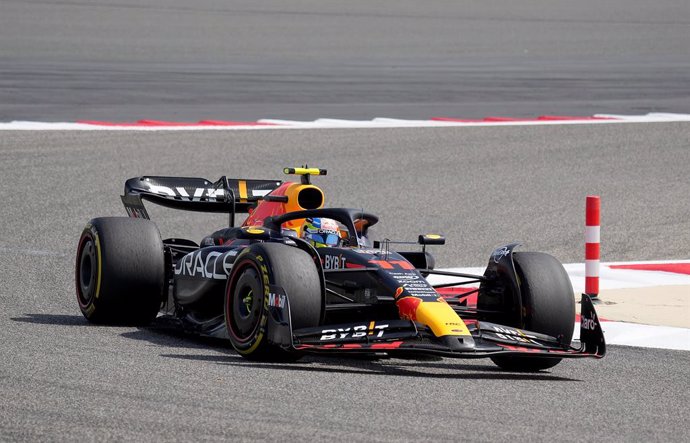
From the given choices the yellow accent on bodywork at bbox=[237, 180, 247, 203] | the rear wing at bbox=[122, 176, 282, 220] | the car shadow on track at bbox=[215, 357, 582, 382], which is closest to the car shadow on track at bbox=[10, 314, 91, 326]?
the rear wing at bbox=[122, 176, 282, 220]

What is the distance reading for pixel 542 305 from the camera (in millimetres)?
8414

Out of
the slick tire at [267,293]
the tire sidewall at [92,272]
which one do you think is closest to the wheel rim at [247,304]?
the slick tire at [267,293]

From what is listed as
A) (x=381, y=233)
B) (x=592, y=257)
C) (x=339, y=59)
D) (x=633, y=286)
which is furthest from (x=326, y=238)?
(x=339, y=59)

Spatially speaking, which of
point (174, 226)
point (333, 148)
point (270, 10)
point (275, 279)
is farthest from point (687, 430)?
point (270, 10)

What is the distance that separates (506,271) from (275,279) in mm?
1680

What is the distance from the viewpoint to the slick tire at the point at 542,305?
8.31 metres

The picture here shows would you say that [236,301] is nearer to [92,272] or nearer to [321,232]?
[321,232]

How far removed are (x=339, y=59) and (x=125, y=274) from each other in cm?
2287

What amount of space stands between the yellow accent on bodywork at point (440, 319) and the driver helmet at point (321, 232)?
4.83 feet

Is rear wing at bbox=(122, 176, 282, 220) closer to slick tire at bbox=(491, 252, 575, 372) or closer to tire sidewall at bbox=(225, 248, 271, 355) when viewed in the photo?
tire sidewall at bbox=(225, 248, 271, 355)

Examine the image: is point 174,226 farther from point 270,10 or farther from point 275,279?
point 270,10

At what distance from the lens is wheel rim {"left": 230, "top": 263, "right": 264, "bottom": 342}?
315 inches

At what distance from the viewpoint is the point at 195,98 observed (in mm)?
23234

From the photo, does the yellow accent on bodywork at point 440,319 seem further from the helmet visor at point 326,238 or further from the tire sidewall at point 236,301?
the helmet visor at point 326,238
